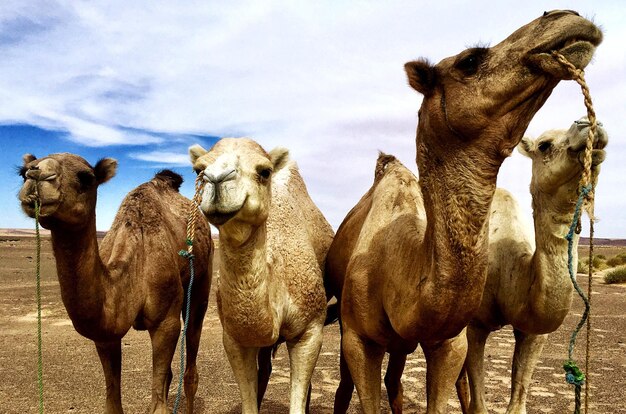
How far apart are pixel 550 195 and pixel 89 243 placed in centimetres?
354

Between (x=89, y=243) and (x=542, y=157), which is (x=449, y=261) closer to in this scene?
(x=542, y=157)

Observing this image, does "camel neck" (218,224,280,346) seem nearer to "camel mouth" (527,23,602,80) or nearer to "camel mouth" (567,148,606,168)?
"camel mouth" (527,23,602,80)

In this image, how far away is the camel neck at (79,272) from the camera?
411 cm

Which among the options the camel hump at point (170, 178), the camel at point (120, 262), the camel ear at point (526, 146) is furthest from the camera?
the camel hump at point (170, 178)

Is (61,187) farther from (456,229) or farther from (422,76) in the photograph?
(456,229)

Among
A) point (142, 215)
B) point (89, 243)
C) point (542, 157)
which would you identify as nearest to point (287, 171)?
point (142, 215)

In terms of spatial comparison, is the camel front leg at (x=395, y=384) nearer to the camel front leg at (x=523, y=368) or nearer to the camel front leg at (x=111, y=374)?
the camel front leg at (x=523, y=368)

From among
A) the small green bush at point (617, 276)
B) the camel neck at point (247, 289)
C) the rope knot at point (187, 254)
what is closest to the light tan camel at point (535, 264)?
the camel neck at point (247, 289)

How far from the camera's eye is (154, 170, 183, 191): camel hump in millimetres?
6867

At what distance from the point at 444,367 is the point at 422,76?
1.90 metres

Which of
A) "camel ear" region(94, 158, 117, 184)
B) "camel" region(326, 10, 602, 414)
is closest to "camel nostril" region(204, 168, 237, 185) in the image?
"camel" region(326, 10, 602, 414)

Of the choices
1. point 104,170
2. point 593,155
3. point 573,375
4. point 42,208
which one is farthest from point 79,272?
point 593,155

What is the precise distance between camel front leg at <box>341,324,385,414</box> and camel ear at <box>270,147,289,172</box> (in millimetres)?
1329

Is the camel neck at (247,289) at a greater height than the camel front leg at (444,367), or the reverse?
the camel neck at (247,289)
